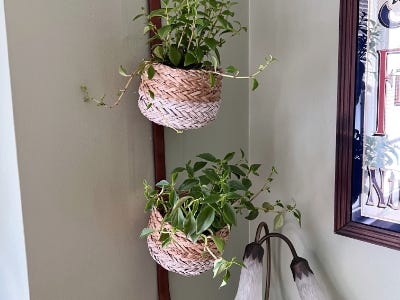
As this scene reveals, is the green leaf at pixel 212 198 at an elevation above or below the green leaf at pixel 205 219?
above

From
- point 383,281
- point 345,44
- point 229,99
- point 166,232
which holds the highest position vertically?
point 345,44

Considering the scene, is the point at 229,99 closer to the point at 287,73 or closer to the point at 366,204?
the point at 287,73

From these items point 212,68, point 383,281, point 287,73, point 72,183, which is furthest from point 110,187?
point 383,281

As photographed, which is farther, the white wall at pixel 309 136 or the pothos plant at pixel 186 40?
the white wall at pixel 309 136

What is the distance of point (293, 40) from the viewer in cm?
107

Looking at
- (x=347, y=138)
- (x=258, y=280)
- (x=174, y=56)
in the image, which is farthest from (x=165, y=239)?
(x=347, y=138)

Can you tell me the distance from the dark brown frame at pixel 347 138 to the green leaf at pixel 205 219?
1.16 ft

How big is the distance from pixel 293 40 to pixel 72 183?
63cm

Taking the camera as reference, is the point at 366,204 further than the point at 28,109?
Yes

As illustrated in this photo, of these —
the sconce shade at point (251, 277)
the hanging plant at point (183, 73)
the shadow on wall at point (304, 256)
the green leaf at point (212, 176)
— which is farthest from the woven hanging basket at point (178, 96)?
the shadow on wall at point (304, 256)

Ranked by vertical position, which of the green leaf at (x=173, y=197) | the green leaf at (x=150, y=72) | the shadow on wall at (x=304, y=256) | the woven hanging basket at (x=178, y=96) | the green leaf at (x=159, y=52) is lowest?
the shadow on wall at (x=304, y=256)

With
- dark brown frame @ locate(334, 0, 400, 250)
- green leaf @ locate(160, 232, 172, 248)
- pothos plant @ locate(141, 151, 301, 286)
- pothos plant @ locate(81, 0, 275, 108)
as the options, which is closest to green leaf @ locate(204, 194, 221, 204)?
pothos plant @ locate(141, 151, 301, 286)

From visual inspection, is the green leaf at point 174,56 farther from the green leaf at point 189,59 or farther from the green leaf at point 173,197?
the green leaf at point 173,197

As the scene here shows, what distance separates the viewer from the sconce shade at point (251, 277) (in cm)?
96
